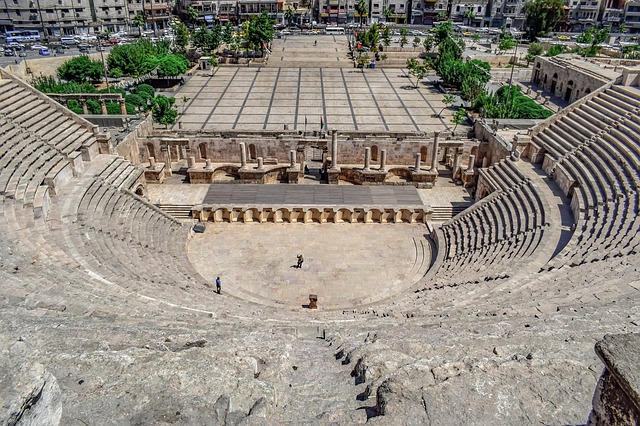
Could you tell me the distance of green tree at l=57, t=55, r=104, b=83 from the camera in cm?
5066

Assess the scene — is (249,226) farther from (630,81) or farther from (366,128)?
(630,81)

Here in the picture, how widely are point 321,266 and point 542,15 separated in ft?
261

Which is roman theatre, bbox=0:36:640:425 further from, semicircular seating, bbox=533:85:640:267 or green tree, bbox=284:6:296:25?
green tree, bbox=284:6:296:25

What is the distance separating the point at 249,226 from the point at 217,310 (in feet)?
40.3

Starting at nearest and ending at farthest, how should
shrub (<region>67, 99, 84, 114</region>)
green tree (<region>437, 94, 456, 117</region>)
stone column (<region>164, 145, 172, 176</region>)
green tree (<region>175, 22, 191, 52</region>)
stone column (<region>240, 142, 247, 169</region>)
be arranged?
stone column (<region>240, 142, 247, 169</region>) < stone column (<region>164, 145, 172, 176</region>) < shrub (<region>67, 99, 84, 114</region>) < green tree (<region>437, 94, 456, 117</region>) < green tree (<region>175, 22, 191, 52</region>)

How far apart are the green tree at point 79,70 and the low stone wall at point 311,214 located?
104 feet

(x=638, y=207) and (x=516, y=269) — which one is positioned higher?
(x=638, y=207)

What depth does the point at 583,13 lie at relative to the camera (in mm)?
105812

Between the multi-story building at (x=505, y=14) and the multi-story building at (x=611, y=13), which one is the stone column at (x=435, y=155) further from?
the multi-story building at (x=611, y=13)

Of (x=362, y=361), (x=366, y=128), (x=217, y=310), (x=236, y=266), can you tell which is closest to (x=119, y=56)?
(x=366, y=128)

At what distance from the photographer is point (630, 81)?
31719 millimetres

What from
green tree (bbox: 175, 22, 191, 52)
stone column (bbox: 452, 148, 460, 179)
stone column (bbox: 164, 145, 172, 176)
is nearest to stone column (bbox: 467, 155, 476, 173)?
stone column (bbox: 452, 148, 460, 179)

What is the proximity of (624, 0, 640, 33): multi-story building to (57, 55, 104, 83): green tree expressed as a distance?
103337 millimetres

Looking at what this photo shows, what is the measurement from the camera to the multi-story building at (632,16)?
97.8 metres
